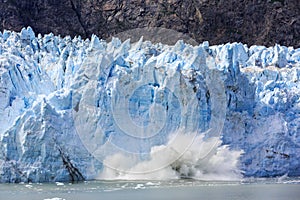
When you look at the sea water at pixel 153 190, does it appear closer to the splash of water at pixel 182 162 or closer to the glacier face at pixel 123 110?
the splash of water at pixel 182 162

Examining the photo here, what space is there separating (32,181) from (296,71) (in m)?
10.0

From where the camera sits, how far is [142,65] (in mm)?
20078

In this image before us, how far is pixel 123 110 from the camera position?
63.0 feet

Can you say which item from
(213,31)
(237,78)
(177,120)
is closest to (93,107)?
(177,120)

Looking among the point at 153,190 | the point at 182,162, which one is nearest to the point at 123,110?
the point at 182,162

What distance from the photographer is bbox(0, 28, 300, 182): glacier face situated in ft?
59.0

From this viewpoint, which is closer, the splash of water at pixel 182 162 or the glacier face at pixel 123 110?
the glacier face at pixel 123 110

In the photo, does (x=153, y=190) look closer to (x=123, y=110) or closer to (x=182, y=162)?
(x=182, y=162)

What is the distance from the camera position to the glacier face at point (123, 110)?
59.0ft

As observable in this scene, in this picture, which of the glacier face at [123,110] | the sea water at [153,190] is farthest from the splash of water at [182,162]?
the sea water at [153,190]

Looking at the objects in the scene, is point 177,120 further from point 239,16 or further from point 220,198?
point 239,16

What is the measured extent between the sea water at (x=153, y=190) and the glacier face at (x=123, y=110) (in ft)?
2.35

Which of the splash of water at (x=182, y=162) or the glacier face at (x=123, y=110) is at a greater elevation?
the glacier face at (x=123, y=110)

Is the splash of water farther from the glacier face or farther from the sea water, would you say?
the sea water
